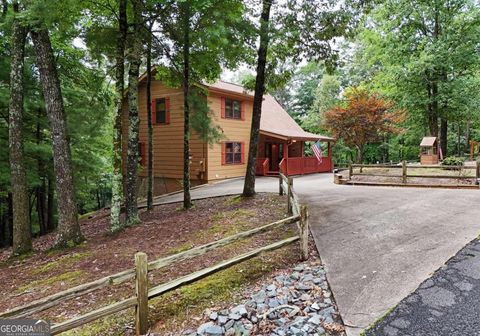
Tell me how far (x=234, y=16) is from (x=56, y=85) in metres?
4.65

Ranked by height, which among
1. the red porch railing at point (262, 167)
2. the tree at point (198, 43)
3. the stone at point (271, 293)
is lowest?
the stone at point (271, 293)

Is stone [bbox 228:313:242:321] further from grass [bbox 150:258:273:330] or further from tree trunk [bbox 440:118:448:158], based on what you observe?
tree trunk [bbox 440:118:448:158]

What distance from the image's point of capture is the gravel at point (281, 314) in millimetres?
3291

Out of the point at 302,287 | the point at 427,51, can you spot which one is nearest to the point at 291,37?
the point at 302,287

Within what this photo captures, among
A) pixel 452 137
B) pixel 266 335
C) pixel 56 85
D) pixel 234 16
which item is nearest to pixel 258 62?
pixel 234 16

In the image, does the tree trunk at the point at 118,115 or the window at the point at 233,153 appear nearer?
the tree trunk at the point at 118,115

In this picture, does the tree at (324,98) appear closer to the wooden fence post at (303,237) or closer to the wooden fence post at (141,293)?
the wooden fence post at (303,237)

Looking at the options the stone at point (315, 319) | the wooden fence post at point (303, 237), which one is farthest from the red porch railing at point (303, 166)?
the stone at point (315, 319)

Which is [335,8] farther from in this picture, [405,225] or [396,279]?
[396,279]

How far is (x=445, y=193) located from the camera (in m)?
10.1

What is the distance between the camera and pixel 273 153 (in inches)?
794

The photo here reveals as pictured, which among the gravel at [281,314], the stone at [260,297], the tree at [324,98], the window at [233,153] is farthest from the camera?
the tree at [324,98]

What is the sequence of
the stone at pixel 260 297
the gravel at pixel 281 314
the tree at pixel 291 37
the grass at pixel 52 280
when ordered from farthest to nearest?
the tree at pixel 291 37 < the grass at pixel 52 280 < the stone at pixel 260 297 < the gravel at pixel 281 314

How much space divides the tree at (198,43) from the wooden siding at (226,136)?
4133mm
